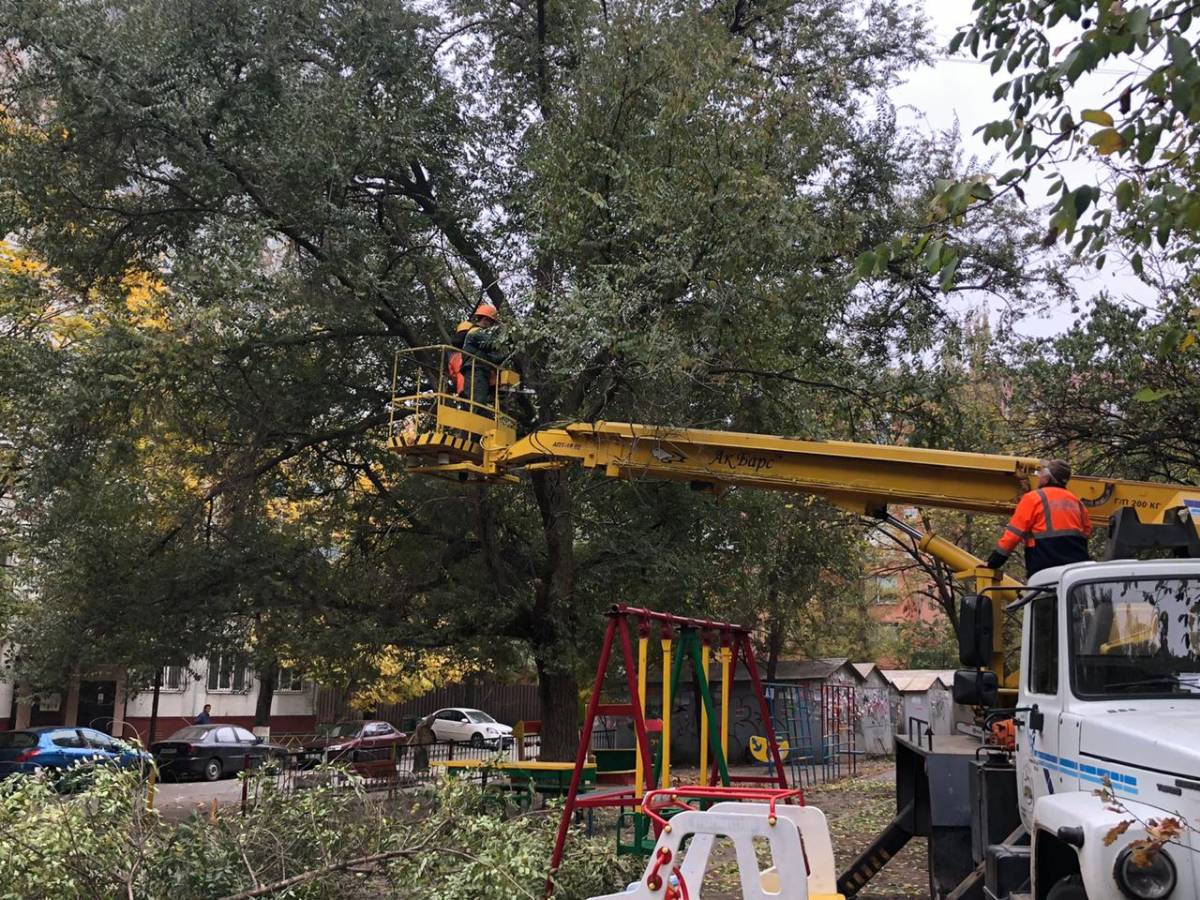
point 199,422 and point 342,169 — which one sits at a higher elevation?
point 342,169

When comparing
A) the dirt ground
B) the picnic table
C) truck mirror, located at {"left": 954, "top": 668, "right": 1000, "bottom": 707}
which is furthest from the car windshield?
truck mirror, located at {"left": 954, "top": 668, "right": 1000, "bottom": 707}

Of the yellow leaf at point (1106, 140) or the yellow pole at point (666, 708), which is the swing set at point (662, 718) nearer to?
the yellow pole at point (666, 708)

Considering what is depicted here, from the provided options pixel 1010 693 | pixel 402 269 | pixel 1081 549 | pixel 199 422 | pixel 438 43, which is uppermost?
pixel 438 43

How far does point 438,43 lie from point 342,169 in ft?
11.0

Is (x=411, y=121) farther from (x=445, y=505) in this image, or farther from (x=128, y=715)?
(x=128, y=715)

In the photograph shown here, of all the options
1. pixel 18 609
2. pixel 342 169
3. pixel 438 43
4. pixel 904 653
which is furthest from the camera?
pixel 904 653

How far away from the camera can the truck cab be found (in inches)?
190

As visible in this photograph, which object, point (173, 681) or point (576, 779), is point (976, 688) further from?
point (173, 681)

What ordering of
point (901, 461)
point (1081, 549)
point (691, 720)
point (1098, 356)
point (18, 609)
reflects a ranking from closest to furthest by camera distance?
point (1081, 549) < point (901, 461) < point (1098, 356) < point (18, 609) < point (691, 720)

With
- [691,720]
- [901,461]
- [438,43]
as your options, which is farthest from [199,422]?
[691,720]

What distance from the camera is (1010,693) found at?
825cm

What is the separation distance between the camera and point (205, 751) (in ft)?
87.7

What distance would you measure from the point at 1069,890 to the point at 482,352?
909 cm

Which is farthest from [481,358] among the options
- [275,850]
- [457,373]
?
[275,850]
